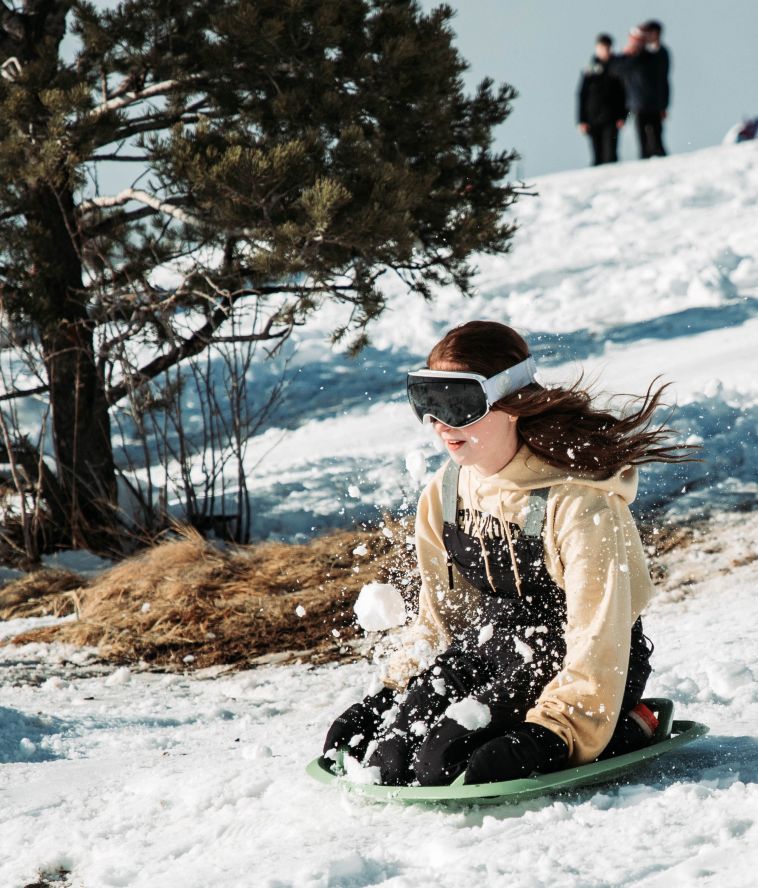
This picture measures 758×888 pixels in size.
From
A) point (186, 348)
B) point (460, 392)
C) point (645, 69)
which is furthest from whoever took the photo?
point (645, 69)

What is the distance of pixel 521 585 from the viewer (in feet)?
7.99

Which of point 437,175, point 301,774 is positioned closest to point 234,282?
point 437,175

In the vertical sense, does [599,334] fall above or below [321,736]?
above

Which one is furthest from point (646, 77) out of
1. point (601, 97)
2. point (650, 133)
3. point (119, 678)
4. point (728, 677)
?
point (728, 677)

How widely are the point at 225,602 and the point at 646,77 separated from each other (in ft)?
34.9

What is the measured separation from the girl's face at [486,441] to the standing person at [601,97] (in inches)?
505

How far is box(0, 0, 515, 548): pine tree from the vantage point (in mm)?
5664

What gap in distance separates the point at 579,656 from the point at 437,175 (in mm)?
4434

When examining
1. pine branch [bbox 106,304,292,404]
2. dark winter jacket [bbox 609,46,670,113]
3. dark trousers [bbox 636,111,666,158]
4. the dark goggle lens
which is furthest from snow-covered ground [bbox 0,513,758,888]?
dark trousers [bbox 636,111,666,158]

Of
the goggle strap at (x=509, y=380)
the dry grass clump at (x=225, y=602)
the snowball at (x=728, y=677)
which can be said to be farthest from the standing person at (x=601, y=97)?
the goggle strap at (x=509, y=380)

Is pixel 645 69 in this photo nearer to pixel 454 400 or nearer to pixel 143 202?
pixel 143 202

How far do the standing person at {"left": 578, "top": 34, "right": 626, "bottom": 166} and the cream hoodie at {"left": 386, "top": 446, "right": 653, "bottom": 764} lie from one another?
12885 millimetres

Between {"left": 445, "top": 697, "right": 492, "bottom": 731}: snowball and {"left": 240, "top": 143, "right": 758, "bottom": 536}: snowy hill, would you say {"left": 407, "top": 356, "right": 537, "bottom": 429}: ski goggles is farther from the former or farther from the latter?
{"left": 240, "top": 143, "right": 758, "bottom": 536}: snowy hill

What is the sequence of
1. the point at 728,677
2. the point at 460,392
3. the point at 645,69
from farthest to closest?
the point at 645,69, the point at 728,677, the point at 460,392
